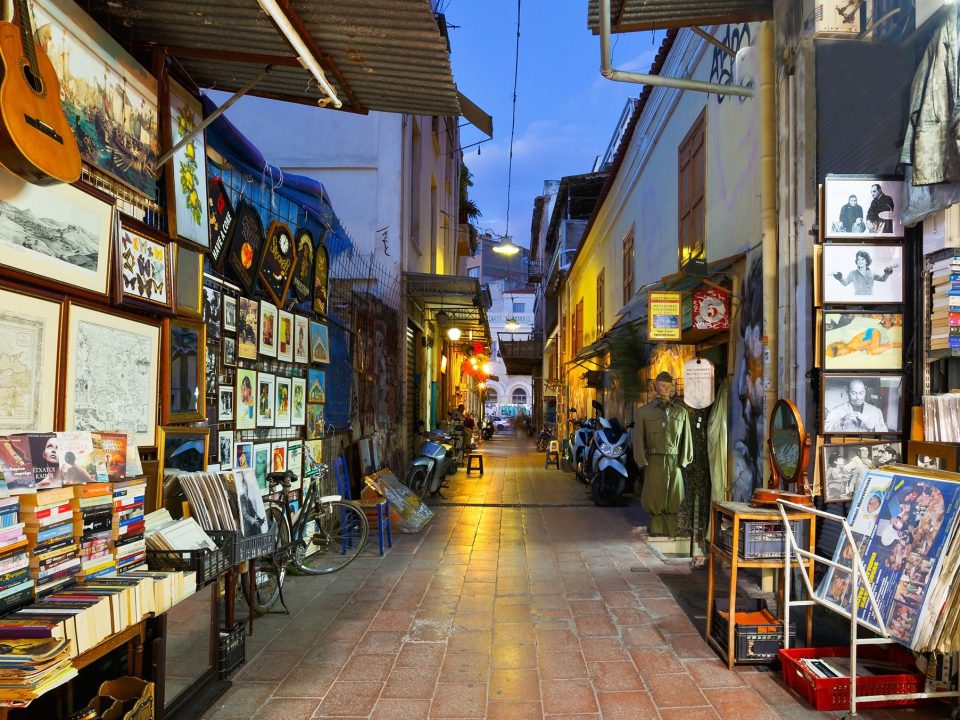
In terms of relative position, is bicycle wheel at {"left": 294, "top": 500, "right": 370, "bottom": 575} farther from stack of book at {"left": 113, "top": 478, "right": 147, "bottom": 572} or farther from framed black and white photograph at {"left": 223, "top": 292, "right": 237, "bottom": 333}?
stack of book at {"left": 113, "top": 478, "right": 147, "bottom": 572}

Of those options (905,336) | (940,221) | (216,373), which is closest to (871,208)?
(940,221)

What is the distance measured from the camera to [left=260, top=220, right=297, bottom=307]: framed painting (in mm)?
5559

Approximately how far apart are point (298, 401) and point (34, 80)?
406 cm

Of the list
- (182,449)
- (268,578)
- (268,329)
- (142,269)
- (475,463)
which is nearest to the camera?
(142,269)

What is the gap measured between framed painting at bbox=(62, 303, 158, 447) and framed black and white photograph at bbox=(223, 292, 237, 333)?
106 centimetres

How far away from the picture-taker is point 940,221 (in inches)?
159

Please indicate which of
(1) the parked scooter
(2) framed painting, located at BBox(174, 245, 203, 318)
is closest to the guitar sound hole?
(2) framed painting, located at BBox(174, 245, 203, 318)

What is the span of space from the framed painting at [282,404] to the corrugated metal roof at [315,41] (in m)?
2.60

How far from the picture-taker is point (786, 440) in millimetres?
4648

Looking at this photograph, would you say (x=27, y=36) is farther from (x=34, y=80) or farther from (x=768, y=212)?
(x=768, y=212)

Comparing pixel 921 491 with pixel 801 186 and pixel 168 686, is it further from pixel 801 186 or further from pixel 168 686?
pixel 168 686

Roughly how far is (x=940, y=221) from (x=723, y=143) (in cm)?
→ 329

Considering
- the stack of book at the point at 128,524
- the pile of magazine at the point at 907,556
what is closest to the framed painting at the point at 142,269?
the stack of book at the point at 128,524

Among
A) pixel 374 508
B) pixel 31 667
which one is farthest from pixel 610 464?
pixel 31 667
